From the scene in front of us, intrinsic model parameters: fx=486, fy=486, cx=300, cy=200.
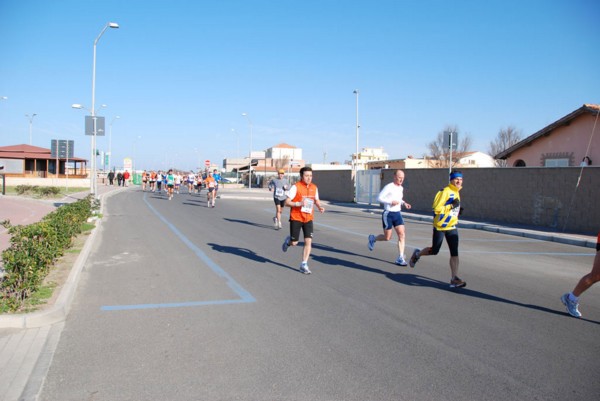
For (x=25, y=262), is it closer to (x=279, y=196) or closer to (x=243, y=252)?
(x=243, y=252)

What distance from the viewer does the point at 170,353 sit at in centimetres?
455

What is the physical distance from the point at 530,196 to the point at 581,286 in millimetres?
13548

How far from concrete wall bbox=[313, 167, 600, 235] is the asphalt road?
7240 millimetres

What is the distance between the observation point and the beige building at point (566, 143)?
70.2 feet

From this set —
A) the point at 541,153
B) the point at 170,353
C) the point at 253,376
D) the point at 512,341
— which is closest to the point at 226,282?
the point at 170,353

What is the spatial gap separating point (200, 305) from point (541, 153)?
23172mm

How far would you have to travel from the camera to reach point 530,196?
59.9ft

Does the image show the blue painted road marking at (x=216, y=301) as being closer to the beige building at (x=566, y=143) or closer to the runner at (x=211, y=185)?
the runner at (x=211, y=185)

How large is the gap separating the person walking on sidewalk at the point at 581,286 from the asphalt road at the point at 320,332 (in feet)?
0.53

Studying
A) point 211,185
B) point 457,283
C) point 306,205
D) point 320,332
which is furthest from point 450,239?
point 211,185

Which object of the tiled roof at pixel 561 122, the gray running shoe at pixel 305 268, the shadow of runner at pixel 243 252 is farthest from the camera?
the tiled roof at pixel 561 122

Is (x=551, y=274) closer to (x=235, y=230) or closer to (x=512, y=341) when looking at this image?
(x=512, y=341)

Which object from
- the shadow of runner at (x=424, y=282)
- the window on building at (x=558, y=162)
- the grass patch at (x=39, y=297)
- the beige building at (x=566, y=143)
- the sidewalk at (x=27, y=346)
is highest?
the beige building at (x=566, y=143)

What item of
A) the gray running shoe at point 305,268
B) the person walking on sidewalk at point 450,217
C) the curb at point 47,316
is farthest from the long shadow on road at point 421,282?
the curb at point 47,316
